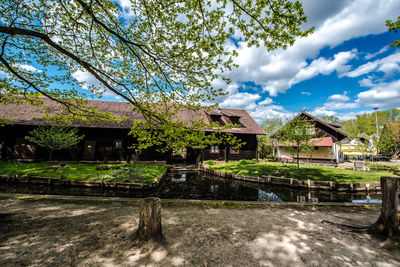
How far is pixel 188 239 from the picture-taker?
11.4ft

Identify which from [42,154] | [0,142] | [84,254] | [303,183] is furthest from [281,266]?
[0,142]

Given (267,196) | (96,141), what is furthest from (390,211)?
(96,141)

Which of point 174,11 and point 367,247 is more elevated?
point 174,11

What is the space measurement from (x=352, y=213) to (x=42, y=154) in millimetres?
24897

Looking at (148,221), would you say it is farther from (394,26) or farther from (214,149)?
(214,149)

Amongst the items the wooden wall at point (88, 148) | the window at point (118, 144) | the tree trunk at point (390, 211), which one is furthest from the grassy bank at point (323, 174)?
the window at point (118, 144)

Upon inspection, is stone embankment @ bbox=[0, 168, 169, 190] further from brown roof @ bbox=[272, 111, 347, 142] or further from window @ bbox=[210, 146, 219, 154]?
brown roof @ bbox=[272, 111, 347, 142]

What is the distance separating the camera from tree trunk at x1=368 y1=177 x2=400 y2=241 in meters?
3.39

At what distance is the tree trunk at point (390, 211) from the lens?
134 inches

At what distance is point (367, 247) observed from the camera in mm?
3230

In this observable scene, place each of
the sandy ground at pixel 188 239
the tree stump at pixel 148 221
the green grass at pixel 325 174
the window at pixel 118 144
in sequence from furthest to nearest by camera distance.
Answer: the window at pixel 118 144, the green grass at pixel 325 174, the tree stump at pixel 148 221, the sandy ground at pixel 188 239

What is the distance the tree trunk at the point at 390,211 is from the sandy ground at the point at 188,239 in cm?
28

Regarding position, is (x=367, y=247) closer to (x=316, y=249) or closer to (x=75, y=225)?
(x=316, y=249)

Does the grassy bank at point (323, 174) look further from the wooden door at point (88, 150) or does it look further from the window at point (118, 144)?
the wooden door at point (88, 150)
